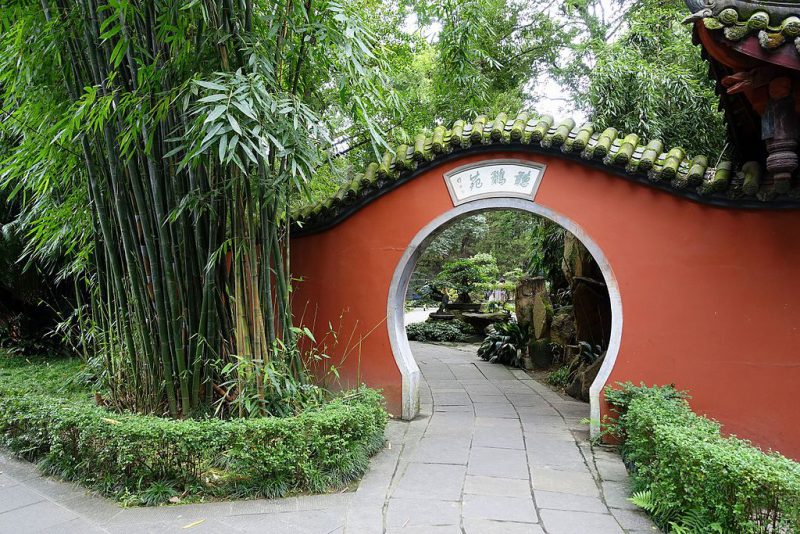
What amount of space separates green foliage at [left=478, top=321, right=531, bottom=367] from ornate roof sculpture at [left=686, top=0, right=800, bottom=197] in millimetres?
5282

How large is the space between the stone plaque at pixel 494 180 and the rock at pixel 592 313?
2157 millimetres

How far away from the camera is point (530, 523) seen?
8.43 ft

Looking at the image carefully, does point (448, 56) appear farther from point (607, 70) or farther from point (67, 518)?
point (67, 518)

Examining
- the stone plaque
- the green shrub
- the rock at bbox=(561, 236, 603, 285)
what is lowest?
the green shrub

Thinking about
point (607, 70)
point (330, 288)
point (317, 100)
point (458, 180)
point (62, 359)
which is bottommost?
point (62, 359)

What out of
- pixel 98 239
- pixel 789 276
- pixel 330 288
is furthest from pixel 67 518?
pixel 789 276

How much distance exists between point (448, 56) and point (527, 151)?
112 inches

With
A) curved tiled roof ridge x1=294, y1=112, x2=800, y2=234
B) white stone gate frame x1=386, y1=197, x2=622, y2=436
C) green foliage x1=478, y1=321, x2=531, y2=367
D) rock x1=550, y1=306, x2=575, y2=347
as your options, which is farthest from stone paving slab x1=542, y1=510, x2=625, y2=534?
green foliage x1=478, y1=321, x2=531, y2=367

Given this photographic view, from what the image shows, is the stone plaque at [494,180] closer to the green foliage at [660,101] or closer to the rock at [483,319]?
the green foliage at [660,101]

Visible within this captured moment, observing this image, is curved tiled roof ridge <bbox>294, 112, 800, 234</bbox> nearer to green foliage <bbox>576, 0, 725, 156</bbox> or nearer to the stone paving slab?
green foliage <bbox>576, 0, 725, 156</bbox>

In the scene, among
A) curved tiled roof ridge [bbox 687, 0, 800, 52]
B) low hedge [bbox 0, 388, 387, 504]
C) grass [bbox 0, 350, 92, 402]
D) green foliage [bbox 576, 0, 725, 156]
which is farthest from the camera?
green foliage [bbox 576, 0, 725, 156]

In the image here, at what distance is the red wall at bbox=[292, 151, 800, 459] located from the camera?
349cm

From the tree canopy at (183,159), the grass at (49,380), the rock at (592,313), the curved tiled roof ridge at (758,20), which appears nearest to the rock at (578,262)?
the rock at (592,313)

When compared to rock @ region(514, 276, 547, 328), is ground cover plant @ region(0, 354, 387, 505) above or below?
below
